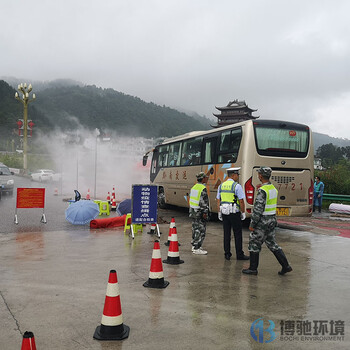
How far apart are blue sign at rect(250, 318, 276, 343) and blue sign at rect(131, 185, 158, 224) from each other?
5.47 meters

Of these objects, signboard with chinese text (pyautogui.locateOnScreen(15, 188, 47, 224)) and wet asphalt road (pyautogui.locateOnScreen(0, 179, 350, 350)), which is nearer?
wet asphalt road (pyautogui.locateOnScreen(0, 179, 350, 350))

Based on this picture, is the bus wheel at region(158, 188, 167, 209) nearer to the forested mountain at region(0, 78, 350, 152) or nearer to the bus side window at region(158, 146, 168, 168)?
the bus side window at region(158, 146, 168, 168)

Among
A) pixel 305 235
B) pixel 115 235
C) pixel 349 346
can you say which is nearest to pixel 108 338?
pixel 349 346

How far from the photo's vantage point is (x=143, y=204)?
9297mm

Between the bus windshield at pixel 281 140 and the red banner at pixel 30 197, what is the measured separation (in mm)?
7084

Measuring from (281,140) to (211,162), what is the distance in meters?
2.51

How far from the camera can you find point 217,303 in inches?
183

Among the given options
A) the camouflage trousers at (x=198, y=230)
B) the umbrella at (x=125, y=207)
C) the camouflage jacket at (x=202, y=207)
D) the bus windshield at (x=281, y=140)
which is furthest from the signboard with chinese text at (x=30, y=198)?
the bus windshield at (x=281, y=140)

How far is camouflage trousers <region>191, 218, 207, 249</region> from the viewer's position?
7434 mm

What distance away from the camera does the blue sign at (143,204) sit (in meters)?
9.20

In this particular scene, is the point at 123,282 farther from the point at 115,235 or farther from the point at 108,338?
the point at 115,235

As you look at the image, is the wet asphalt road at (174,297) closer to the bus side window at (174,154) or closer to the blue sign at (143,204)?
the blue sign at (143,204)

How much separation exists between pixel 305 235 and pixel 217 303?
6470 mm

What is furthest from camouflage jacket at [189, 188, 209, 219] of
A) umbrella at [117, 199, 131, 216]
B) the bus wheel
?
the bus wheel
